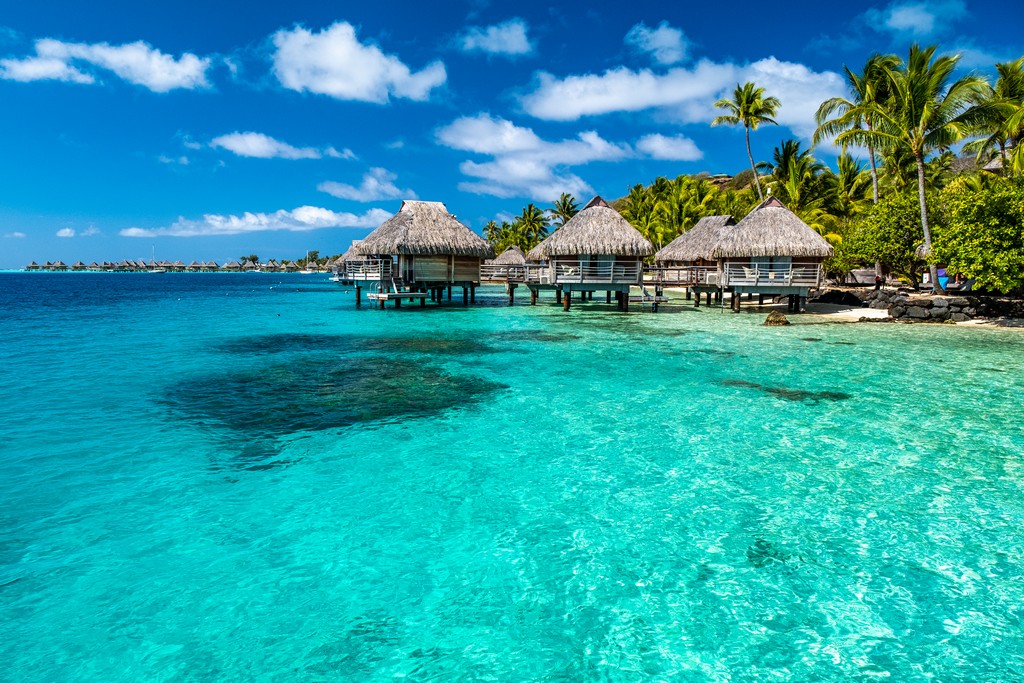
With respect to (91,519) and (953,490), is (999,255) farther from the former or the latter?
(91,519)

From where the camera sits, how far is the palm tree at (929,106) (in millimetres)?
21391

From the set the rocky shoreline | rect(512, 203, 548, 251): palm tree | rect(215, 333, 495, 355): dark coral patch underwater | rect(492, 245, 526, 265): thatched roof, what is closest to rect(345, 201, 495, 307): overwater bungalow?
rect(215, 333, 495, 355): dark coral patch underwater

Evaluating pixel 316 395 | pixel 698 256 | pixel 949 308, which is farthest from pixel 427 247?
pixel 949 308

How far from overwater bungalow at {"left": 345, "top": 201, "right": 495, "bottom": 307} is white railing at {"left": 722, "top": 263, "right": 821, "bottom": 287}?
12.3m

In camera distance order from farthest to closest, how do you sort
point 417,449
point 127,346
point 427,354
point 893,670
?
point 127,346 < point 427,354 < point 417,449 < point 893,670

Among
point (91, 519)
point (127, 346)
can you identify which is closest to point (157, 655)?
point (91, 519)

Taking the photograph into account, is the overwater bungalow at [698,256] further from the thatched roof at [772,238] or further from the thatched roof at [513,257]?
the thatched roof at [513,257]

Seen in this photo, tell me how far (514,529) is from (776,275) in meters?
22.4

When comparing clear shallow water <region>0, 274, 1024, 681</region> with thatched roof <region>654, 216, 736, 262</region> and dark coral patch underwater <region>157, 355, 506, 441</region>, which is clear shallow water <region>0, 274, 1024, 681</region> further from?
thatched roof <region>654, 216, 736, 262</region>

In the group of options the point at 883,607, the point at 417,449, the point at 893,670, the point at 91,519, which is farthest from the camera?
the point at 417,449

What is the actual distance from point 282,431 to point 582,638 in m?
5.79

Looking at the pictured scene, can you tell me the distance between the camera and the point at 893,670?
10.8 feet

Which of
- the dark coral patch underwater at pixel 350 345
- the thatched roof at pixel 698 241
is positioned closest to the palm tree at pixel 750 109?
the thatched roof at pixel 698 241

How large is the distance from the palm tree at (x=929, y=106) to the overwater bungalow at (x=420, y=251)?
18792 millimetres
